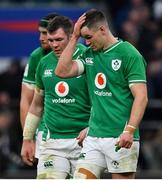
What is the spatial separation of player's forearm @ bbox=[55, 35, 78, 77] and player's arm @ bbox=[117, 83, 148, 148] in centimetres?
74

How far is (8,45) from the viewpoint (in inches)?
757

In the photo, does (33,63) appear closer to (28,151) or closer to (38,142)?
(38,142)

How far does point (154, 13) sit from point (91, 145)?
10.5 meters

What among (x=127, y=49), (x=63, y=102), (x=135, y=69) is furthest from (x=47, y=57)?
(x=135, y=69)

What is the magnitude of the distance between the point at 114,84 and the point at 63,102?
105cm

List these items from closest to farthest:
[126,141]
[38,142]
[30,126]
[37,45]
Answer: [126,141], [30,126], [38,142], [37,45]

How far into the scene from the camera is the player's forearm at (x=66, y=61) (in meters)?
10.2

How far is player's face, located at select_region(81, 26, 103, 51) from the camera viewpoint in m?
10.1

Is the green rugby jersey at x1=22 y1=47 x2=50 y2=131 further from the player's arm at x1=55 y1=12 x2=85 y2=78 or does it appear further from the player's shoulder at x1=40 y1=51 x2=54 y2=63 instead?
the player's arm at x1=55 y1=12 x2=85 y2=78

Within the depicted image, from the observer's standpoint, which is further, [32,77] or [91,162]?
[32,77]

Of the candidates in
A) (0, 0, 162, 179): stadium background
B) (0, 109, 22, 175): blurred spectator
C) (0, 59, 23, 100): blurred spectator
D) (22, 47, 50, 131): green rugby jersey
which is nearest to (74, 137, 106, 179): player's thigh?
(22, 47, 50, 131): green rugby jersey

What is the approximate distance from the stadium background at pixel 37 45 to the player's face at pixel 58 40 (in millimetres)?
4868

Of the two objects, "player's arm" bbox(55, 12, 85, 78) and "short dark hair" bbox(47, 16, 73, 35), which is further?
"short dark hair" bbox(47, 16, 73, 35)

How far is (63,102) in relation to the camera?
11023 millimetres
